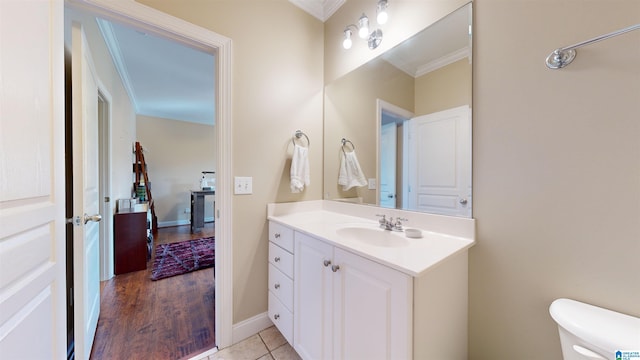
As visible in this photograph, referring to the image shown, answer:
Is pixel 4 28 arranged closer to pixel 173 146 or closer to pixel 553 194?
pixel 553 194

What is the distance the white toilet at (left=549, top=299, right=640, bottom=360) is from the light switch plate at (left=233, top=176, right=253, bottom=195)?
1.60 metres

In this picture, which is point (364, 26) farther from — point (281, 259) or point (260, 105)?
point (281, 259)

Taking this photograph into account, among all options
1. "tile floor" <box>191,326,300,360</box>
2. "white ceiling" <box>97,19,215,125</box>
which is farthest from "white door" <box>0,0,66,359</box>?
"white ceiling" <box>97,19,215,125</box>

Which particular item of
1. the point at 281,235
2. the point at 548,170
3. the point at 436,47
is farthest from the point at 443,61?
the point at 281,235

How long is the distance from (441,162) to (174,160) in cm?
578

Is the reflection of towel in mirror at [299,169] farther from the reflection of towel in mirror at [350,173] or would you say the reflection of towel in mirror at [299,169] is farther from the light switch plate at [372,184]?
the light switch plate at [372,184]

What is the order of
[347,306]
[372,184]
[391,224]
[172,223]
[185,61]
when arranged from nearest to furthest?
[347,306] → [391,224] → [372,184] → [185,61] → [172,223]

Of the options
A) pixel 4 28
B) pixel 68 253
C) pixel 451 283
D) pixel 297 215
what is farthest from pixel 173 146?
pixel 451 283

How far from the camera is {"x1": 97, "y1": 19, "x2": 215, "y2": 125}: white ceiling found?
2279 mm

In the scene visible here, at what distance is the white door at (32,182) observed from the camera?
62 cm

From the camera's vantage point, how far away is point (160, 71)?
2945mm

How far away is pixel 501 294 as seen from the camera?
100 cm

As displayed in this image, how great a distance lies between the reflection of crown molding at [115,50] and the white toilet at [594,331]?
Answer: 141 inches

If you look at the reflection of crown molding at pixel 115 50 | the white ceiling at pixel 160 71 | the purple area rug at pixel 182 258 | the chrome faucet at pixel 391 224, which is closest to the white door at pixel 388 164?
the chrome faucet at pixel 391 224
